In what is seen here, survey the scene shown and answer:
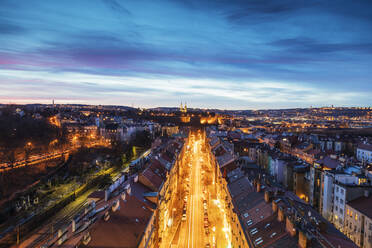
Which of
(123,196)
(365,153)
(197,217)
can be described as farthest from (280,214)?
(365,153)

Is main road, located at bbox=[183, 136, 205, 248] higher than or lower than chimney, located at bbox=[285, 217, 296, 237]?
lower

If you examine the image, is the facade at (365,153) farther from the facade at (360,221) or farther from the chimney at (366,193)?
the facade at (360,221)

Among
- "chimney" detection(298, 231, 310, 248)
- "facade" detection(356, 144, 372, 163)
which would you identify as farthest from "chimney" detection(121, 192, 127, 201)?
"facade" detection(356, 144, 372, 163)

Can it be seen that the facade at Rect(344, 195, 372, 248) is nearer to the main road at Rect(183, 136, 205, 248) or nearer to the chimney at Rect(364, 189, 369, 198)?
the chimney at Rect(364, 189, 369, 198)

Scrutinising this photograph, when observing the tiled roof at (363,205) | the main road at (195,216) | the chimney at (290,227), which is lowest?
the main road at (195,216)

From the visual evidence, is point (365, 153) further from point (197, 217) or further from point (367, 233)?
point (197, 217)

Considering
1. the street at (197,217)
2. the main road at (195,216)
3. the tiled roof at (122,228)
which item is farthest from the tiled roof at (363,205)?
the tiled roof at (122,228)

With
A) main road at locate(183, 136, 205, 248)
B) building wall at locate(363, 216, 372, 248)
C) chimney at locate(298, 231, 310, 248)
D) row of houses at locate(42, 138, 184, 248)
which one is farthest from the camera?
main road at locate(183, 136, 205, 248)

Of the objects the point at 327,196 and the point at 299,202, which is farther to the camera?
the point at 327,196

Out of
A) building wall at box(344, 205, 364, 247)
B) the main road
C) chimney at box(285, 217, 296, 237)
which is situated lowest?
the main road

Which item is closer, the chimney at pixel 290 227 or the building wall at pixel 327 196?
the chimney at pixel 290 227

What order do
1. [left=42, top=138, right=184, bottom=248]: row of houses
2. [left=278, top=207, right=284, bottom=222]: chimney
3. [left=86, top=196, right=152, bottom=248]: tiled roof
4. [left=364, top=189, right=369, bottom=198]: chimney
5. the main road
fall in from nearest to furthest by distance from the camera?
1. [left=86, top=196, right=152, bottom=248]: tiled roof
2. [left=42, top=138, right=184, bottom=248]: row of houses
3. [left=278, top=207, right=284, bottom=222]: chimney
4. [left=364, top=189, right=369, bottom=198]: chimney
5. the main road
